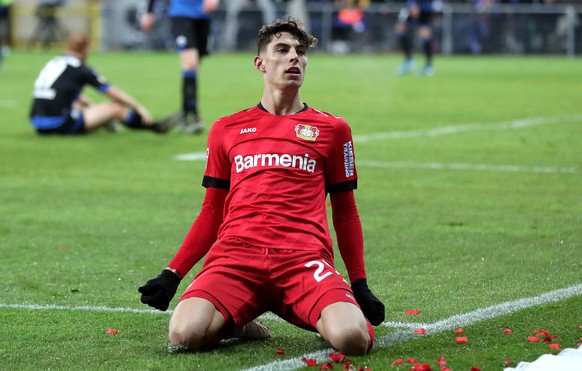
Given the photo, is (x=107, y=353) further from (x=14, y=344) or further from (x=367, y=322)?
(x=367, y=322)

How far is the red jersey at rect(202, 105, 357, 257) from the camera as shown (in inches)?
230

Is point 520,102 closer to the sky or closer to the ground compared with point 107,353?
closer to the ground

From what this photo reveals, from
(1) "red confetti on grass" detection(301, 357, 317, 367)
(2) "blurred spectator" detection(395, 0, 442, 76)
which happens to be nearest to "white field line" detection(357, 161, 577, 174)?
(1) "red confetti on grass" detection(301, 357, 317, 367)

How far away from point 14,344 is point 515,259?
3253 mm

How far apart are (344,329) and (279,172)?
0.89 metres

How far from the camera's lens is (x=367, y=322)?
5.56 m

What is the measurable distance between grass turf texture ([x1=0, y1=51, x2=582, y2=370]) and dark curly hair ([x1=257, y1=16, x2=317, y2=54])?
1.34m

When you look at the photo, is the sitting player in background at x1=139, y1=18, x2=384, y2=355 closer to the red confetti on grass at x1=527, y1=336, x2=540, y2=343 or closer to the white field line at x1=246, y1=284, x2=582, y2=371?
the white field line at x1=246, y1=284, x2=582, y2=371

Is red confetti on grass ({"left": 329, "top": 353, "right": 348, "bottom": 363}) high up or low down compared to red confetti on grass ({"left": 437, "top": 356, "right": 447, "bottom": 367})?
down

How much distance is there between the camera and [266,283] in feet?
18.9

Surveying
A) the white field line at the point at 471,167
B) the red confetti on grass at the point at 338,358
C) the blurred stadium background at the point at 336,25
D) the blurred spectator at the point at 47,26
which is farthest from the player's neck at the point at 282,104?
the blurred spectator at the point at 47,26

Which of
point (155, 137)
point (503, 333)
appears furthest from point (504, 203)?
point (155, 137)

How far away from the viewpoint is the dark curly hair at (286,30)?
6.05 meters

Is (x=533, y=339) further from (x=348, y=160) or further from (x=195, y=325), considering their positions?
(x=195, y=325)
